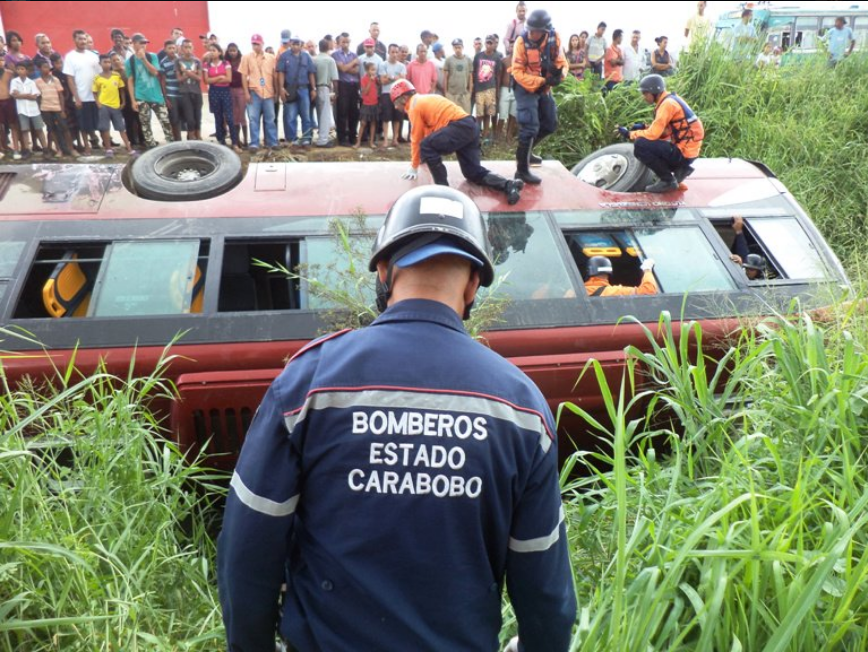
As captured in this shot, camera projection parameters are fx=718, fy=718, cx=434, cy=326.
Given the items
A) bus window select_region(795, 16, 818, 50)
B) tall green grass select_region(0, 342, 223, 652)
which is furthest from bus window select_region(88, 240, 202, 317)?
bus window select_region(795, 16, 818, 50)

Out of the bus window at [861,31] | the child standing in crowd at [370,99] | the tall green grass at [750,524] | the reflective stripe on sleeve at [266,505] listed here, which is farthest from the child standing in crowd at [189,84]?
the bus window at [861,31]

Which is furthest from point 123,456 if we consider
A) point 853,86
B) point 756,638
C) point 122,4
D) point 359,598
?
point 122,4

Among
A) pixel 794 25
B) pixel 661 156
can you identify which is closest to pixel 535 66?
pixel 661 156

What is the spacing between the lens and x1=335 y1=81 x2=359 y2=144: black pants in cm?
930

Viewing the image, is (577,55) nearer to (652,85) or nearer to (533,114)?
(652,85)

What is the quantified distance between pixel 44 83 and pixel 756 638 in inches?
363

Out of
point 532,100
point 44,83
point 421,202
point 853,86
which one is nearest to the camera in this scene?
point 421,202

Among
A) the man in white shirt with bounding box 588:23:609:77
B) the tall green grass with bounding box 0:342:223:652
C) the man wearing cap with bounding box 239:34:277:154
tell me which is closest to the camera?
the tall green grass with bounding box 0:342:223:652

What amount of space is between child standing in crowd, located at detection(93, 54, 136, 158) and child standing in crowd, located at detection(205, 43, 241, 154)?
1039 mm

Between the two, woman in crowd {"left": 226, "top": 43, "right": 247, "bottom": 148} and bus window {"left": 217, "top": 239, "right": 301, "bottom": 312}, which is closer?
bus window {"left": 217, "top": 239, "right": 301, "bottom": 312}

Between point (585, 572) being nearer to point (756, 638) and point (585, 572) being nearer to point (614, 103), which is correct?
point (756, 638)

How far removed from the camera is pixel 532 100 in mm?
5832

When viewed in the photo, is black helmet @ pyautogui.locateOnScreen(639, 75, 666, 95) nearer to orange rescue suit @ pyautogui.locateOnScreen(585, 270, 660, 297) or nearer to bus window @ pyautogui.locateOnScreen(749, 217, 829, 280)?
bus window @ pyautogui.locateOnScreen(749, 217, 829, 280)

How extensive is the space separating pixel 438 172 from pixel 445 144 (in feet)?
0.70
